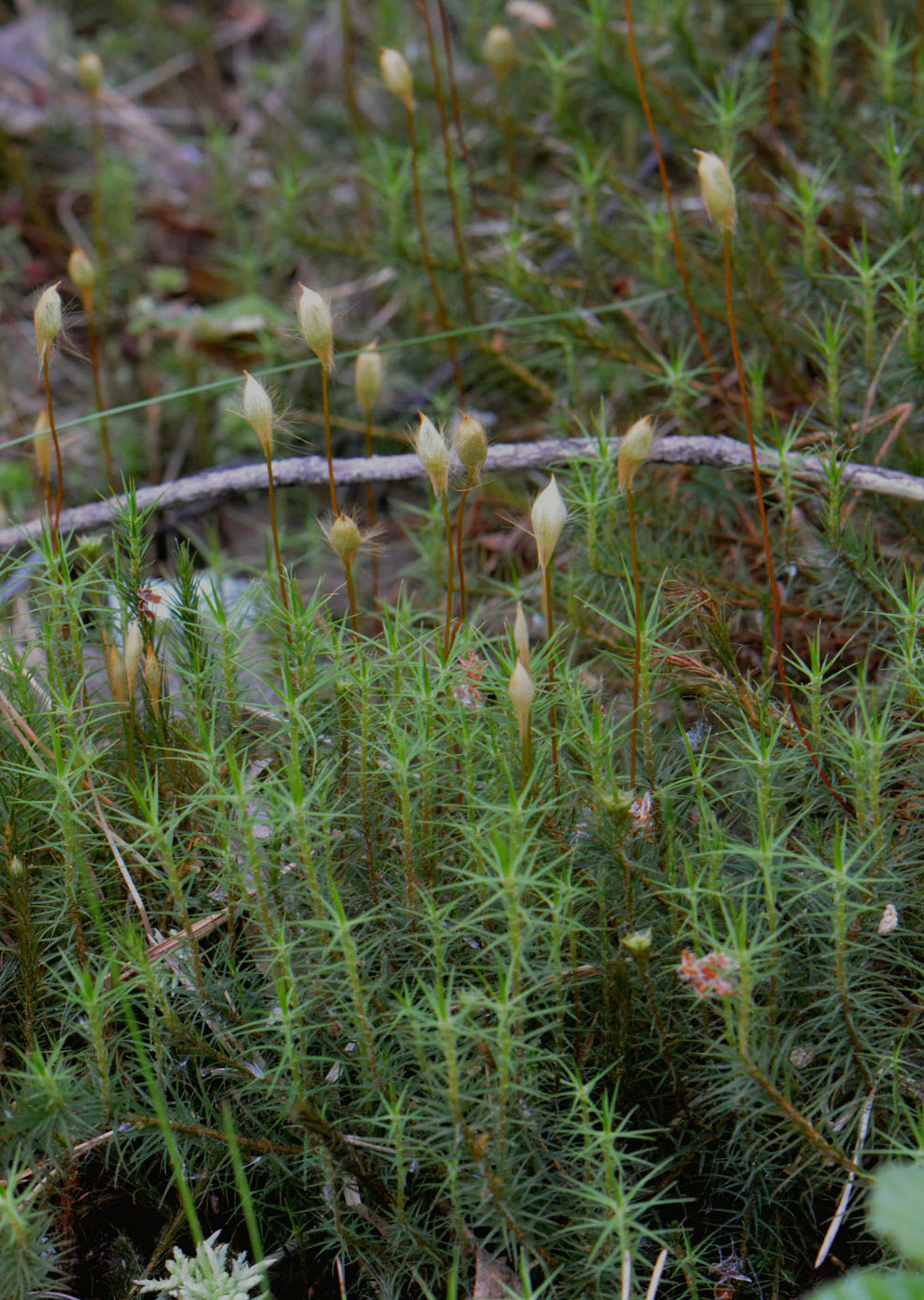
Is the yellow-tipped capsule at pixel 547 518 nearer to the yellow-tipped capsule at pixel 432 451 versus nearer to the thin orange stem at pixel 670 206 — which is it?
the yellow-tipped capsule at pixel 432 451

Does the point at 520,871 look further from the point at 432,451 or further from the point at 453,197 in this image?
the point at 453,197

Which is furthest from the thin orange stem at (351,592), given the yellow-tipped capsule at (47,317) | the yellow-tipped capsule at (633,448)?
the yellow-tipped capsule at (47,317)

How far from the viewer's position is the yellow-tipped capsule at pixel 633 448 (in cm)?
139

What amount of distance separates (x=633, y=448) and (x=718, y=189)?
449 millimetres

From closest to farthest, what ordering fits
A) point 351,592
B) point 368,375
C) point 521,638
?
point 521,638 → point 351,592 → point 368,375

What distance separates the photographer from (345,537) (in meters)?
1.56

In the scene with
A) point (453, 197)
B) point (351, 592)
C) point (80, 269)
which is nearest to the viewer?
point (351, 592)

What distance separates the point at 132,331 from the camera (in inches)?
122

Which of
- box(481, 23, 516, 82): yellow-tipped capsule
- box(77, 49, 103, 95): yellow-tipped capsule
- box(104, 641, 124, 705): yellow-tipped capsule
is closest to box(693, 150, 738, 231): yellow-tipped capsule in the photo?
box(104, 641, 124, 705): yellow-tipped capsule

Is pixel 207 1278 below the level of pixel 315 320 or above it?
below

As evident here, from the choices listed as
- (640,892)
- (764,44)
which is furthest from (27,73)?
(640,892)

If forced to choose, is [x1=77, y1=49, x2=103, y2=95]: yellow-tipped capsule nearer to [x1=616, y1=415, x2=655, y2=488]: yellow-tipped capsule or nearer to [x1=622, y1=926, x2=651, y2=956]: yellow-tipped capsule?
[x1=616, y1=415, x2=655, y2=488]: yellow-tipped capsule

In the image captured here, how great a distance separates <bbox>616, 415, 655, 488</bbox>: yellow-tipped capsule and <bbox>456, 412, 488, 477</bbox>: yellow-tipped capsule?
0.20 meters

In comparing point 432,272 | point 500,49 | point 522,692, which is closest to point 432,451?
point 522,692
